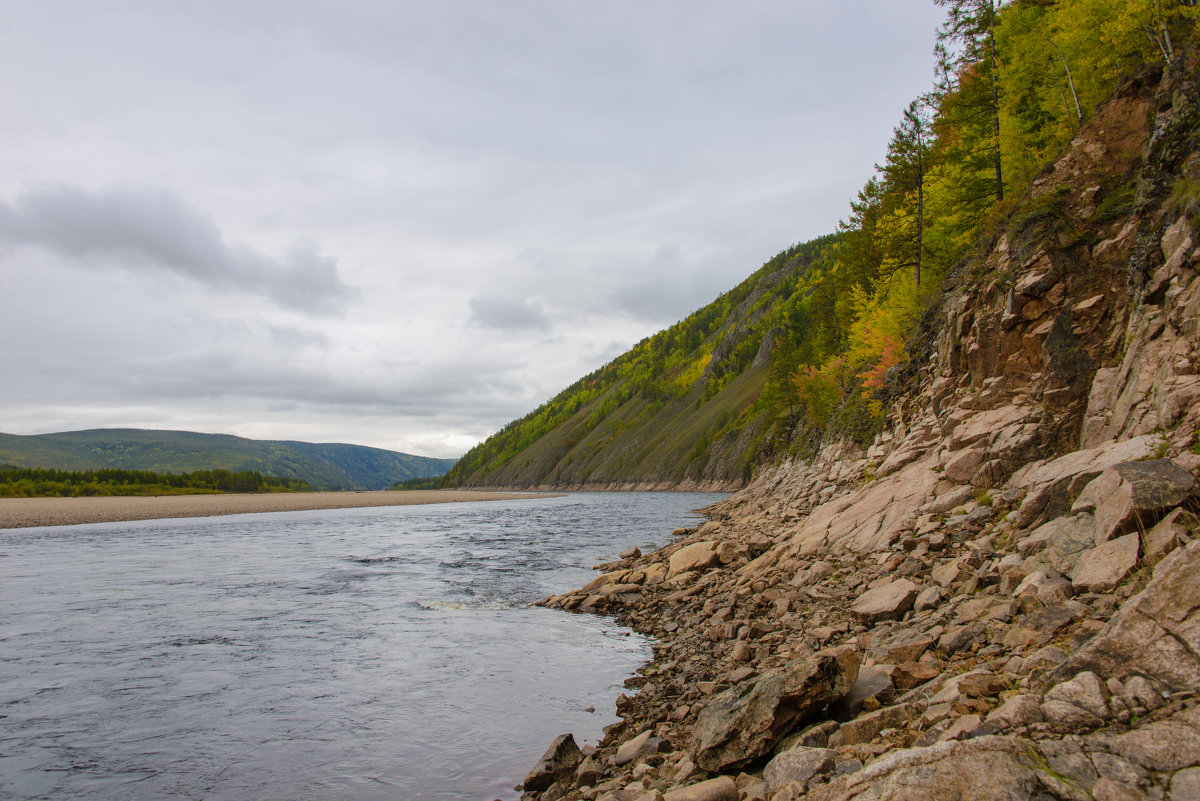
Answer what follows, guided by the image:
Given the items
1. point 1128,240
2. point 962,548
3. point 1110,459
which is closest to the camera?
point 1110,459

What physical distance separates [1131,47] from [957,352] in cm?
1228

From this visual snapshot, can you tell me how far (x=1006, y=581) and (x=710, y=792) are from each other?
5.51 m

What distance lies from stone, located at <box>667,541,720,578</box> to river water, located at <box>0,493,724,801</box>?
419cm

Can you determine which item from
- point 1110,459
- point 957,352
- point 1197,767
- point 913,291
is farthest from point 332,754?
point 913,291

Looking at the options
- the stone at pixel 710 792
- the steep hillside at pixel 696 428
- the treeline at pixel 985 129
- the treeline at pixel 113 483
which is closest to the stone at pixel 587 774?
the stone at pixel 710 792

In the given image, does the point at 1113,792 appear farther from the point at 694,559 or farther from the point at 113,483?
the point at 113,483

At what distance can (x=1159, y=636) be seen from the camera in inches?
201

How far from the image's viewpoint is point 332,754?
9625 mm

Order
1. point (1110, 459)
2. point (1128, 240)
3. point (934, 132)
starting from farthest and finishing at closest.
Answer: point (934, 132) → point (1128, 240) → point (1110, 459)

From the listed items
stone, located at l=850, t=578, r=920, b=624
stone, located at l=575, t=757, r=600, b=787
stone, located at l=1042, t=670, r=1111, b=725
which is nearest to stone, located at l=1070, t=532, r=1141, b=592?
stone, located at l=1042, t=670, r=1111, b=725

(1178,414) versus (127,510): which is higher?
(1178,414)

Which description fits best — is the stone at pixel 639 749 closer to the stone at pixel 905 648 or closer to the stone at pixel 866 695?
the stone at pixel 866 695

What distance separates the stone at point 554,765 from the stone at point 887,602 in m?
5.65

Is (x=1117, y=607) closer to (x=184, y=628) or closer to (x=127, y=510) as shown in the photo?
(x=184, y=628)
